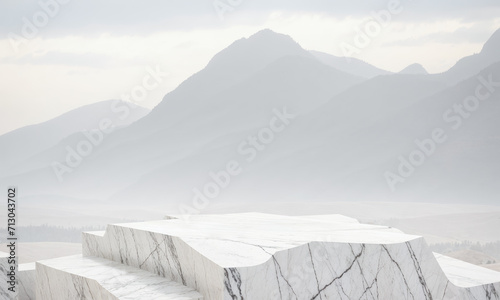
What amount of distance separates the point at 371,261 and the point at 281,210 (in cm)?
1008

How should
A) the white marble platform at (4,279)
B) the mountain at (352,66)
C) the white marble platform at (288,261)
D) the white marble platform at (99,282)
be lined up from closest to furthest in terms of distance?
the white marble platform at (288,261) → the white marble platform at (99,282) → the white marble platform at (4,279) → the mountain at (352,66)

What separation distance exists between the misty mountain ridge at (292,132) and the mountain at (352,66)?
4 centimetres

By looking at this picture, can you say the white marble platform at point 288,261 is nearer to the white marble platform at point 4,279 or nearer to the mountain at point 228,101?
the white marble platform at point 4,279

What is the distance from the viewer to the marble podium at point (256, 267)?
15.3 ft

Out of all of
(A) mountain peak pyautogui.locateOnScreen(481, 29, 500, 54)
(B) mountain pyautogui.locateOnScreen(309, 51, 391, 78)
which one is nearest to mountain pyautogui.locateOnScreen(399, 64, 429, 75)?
(B) mountain pyautogui.locateOnScreen(309, 51, 391, 78)

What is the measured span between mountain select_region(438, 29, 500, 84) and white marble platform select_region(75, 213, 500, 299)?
1464 cm

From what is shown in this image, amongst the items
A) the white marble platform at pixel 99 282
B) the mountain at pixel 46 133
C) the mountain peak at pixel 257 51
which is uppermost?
the mountain peak at pixel 257 51

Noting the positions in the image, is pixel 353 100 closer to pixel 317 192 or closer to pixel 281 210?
pixel 317 192

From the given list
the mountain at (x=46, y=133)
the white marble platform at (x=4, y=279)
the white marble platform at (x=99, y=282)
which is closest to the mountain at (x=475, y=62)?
the mountain at (x=46, y=133)

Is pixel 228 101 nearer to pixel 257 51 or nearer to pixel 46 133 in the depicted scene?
pixel 257 51

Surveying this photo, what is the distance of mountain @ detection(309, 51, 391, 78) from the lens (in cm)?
2122

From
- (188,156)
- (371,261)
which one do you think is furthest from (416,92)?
(371,261)

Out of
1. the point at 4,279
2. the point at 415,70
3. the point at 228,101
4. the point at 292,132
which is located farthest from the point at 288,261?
the point at 228,101

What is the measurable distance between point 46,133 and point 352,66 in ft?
33.9
